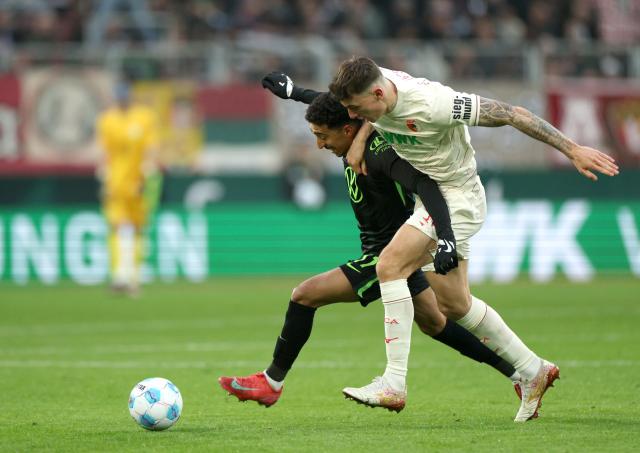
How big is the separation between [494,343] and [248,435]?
5.36 feet

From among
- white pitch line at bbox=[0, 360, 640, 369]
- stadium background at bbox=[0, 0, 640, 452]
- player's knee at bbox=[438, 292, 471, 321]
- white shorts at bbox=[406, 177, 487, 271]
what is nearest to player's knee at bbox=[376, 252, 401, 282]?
white shorts at bbox=[406, 177, 487, 271]

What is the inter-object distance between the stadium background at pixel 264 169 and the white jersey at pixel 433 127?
4296 mm

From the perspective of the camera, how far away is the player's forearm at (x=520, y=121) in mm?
6801

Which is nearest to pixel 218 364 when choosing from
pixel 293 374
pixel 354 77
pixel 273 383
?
pixel 293 374

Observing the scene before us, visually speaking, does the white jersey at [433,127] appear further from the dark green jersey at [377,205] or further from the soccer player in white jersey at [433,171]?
the dark green jersey at [377,205]

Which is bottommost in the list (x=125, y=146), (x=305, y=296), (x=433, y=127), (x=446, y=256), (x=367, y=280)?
(x=125, y=146)

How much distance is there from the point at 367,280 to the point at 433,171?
0.77 metres

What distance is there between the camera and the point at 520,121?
6848 millimetres

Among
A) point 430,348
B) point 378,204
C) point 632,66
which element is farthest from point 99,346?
point 632,66

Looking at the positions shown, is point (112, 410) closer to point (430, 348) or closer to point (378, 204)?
point (378, 204)

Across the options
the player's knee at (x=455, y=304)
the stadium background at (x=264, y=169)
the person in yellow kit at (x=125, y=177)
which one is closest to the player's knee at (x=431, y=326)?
the player's knee at (x=455, y=304)

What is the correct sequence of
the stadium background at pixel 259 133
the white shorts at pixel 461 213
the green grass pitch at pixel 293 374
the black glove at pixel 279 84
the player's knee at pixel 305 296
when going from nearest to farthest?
the green grass pitch at pixel 293 374, the white shorts at pixel 461 213, the player's knee at pixel 305 296, the black glove at pixel 279 84, the stadium background at pixel 259 133

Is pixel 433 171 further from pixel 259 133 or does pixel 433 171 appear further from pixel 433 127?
pixel 259 133

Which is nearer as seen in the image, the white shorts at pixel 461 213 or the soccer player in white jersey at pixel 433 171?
the soccer player in white jersey at pixel 433 171
